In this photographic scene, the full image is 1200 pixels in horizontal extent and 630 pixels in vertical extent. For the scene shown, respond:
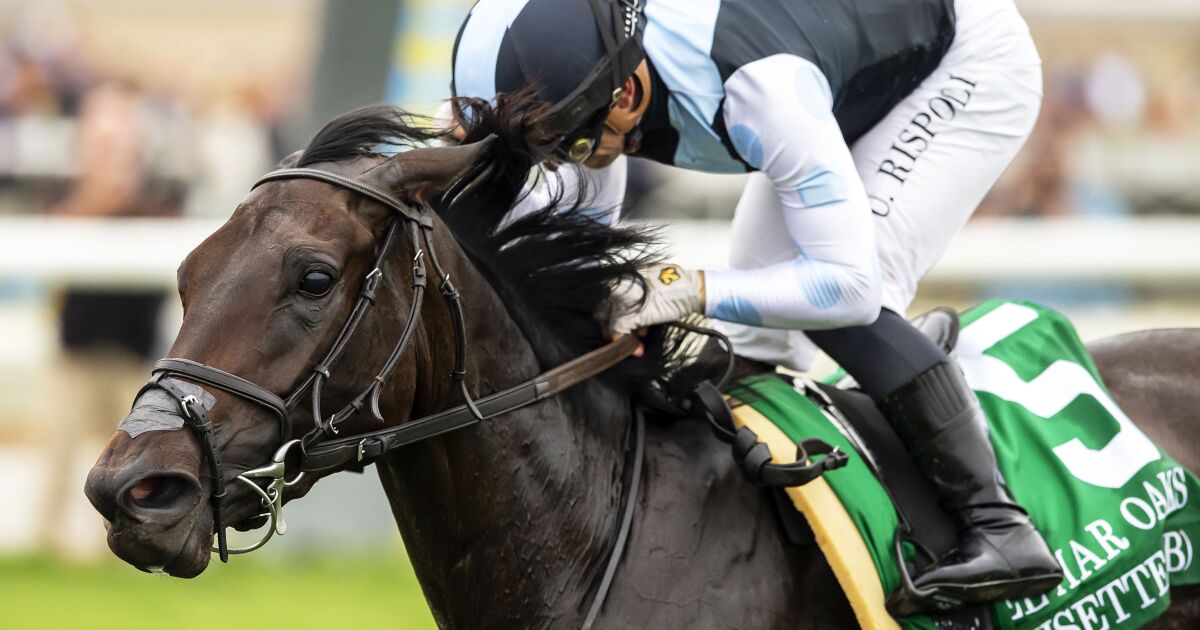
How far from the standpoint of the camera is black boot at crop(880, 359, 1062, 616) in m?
3.03

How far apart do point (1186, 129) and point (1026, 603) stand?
10.4 m

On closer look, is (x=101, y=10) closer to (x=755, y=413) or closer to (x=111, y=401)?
Result: (x=111, y=401)

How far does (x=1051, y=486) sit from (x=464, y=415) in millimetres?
1263

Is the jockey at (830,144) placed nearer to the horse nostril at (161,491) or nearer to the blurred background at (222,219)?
the blurred background at (222,219)

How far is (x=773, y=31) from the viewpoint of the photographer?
307 cm

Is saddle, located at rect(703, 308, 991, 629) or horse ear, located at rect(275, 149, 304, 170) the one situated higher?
horse ear, located at rect(275, 149, 304, 170)

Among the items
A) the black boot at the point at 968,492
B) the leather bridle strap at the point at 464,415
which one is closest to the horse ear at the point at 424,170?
the leather bridle strap at the point at 464,415

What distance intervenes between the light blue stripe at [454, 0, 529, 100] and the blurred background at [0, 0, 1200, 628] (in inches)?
20.2

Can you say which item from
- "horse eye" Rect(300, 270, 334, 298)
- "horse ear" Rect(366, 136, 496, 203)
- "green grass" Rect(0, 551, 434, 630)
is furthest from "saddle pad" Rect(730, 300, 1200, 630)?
"green grass" Rect(0, 551, 434, 630)

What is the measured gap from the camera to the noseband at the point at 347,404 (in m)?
2.46

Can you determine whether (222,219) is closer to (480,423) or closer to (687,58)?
(687,58)

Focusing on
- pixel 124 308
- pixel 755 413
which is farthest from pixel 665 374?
pixel 124 308

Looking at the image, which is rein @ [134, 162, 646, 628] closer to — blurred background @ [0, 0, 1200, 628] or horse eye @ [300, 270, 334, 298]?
horse eye @ [300, 270, 334, 298]

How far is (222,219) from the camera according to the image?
8164mm
